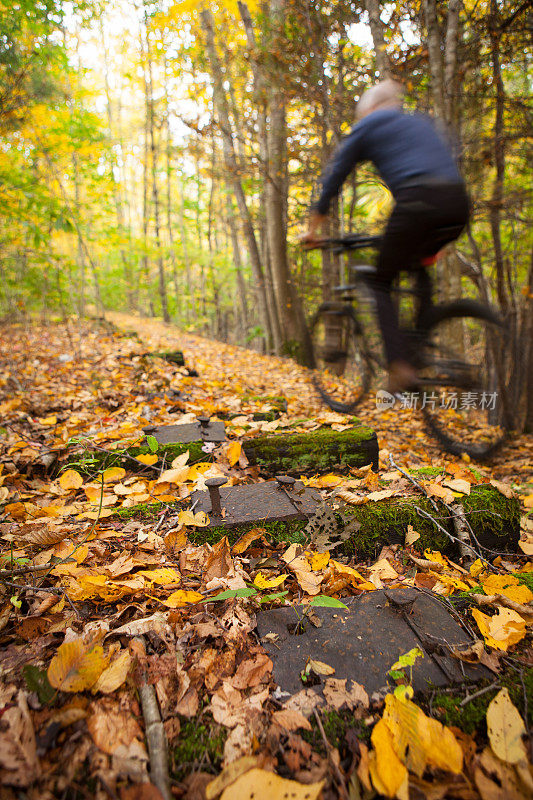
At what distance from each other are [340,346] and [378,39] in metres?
4.56

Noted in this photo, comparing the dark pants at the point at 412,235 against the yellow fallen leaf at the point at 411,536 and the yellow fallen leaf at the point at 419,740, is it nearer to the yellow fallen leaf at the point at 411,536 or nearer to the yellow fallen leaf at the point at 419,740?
the yellow fallen leaf at the point at 411,536

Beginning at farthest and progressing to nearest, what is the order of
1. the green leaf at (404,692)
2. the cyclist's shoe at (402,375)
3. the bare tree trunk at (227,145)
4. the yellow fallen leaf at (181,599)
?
the bare tree trunk at (227,145), the cyclist's shoe at (402,375), the yellow fallen leaf at (181,599), the green leaf at (404,692)

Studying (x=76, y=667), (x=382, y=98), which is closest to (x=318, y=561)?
(x=76, y=667)

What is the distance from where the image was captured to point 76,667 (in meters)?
1.04

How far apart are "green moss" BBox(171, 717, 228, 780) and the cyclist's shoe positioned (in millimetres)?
2516

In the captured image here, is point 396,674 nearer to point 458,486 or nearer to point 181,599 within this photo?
point 181,599

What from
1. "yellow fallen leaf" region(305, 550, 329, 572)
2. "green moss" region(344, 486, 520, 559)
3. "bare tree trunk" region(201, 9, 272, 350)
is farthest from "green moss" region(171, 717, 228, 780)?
"bare tree trunk" region(201, 9, 272, 350)

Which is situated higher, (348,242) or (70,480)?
(348,242)

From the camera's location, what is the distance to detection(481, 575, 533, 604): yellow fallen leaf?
4.66 ft

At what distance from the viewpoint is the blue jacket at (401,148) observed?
2309mm

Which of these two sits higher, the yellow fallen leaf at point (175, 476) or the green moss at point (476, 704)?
the yellow fallen leaf at point (175, 476)

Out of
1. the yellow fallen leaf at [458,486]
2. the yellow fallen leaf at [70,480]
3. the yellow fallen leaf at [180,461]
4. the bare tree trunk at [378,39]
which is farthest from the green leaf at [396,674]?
the bare tree trunk at [378,39]

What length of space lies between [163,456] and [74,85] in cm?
797

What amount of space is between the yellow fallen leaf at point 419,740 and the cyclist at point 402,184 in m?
2.31
